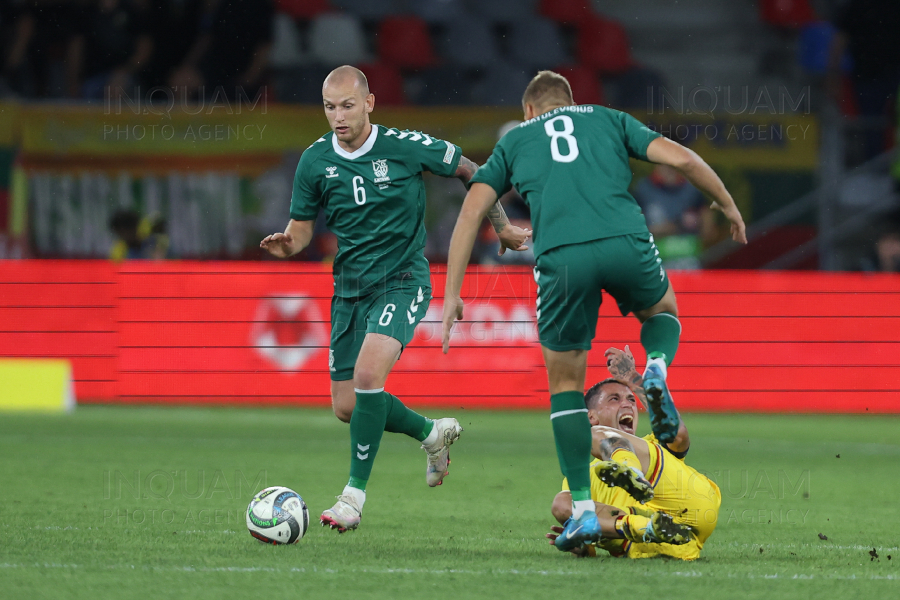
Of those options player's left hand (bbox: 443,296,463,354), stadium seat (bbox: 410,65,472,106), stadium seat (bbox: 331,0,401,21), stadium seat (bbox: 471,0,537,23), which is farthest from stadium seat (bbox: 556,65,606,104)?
player's left hand (bbox: 443,296,463,354)

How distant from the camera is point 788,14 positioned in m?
18.5

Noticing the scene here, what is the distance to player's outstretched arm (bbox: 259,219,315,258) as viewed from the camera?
19.0 ft

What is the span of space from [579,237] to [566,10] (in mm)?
14108

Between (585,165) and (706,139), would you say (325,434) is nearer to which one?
(585,165)

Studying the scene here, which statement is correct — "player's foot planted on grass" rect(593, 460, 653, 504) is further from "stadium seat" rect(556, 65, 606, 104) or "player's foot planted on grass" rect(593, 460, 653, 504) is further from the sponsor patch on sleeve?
"stadium seat" rect(556, 65, 606, 104)

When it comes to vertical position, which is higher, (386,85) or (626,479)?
(386,85)

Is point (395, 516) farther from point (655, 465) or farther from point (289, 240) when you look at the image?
point (655, 465)

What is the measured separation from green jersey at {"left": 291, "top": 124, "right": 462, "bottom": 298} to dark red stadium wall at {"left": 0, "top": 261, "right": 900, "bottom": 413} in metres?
5.84

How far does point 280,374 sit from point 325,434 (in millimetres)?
1925

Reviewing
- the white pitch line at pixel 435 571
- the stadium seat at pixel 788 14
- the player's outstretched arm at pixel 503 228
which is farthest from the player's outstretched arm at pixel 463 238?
the stadium seat at pixel 788 14

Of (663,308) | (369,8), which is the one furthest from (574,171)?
(369,8)

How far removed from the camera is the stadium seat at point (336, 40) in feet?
56.4

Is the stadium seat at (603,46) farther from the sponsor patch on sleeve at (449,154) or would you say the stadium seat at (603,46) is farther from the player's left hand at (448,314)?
the player's left hand at (448,314)

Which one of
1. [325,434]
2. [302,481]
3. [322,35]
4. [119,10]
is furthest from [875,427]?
[119,10]
